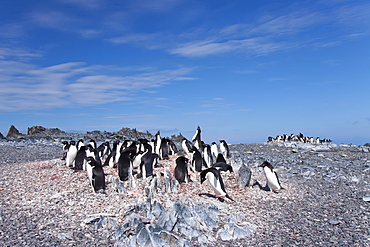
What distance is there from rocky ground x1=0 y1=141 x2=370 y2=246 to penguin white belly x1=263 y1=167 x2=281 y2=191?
0.85ft

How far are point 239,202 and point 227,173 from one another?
2.65m

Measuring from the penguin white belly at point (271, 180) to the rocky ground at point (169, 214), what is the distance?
0.85ft

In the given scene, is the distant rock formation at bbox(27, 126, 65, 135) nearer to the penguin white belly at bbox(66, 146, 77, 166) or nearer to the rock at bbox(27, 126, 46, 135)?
the rock at bbox(27, 126, 46, 135)

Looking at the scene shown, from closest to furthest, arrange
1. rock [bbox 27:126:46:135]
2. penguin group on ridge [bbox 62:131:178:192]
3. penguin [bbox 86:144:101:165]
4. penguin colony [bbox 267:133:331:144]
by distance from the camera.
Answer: penguin group on ridge [bbox 62:131:178:192], penguin [bbox 86:144:101:165], rock [bbox 27:126:46:135], penguin colony [bbox 267:133:331:144]

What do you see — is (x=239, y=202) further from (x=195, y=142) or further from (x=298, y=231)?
(x=195, y=142)

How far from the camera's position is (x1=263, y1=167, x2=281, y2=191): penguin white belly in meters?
8.57

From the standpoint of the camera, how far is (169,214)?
18.1ft

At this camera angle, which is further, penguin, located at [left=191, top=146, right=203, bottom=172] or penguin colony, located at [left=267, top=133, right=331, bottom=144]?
penguin colony, located at [left=267, top=133, right=331, bottom=144]

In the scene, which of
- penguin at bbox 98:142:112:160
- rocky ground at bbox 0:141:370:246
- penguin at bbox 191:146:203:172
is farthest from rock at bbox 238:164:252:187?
penguin at bbox 98:142:112:160

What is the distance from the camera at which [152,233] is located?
16.5ft

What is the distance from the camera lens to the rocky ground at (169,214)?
17.3 ft

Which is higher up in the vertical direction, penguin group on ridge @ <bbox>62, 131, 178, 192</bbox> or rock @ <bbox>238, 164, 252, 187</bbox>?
penguin group on ridge @ <bbox>62, 131, 178, 192</bbox>

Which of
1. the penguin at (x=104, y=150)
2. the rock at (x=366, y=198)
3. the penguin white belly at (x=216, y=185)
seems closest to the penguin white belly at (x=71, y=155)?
the penguin at (x=104, y=150)

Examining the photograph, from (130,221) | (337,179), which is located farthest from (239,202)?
(337,179)
